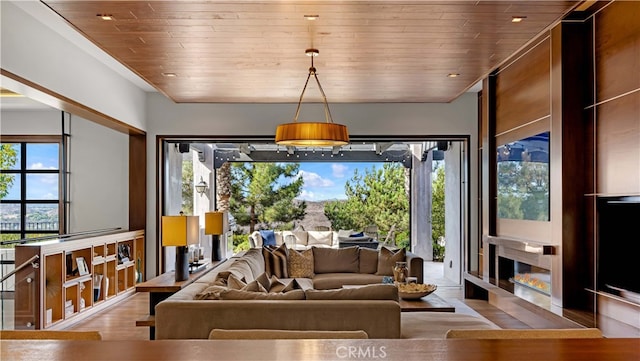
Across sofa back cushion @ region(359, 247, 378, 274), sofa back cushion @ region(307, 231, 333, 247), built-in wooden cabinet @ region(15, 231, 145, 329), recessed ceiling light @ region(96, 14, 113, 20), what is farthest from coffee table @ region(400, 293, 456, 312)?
sofa back cushion @ region(307, 231, 333, 247)

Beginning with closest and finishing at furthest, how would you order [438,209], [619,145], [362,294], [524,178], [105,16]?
1. [362,294]
2. [105,16]
3. [619,145]
4. [524,178]
5. [438,209]

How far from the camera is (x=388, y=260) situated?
690 centimetres

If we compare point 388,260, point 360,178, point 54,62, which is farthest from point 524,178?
point 360,178

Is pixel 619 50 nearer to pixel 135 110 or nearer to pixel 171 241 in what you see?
pixel 171 241

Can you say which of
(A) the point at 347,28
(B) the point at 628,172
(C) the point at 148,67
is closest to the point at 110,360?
(A) the point at 347,28

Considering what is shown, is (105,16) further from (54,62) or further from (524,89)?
(524,89)

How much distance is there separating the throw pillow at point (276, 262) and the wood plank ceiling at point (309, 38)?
216 cm

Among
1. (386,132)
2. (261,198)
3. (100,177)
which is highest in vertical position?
(386,132)

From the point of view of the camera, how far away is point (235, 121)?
8008 mm

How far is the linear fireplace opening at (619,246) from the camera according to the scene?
3.84m

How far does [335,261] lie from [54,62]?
4.13 metres

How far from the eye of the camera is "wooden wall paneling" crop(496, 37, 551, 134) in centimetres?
507

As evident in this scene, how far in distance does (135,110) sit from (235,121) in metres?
1.46

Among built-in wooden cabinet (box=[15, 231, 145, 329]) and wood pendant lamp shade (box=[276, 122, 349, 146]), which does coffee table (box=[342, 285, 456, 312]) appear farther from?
built-in wooden cabinet (box=[15, 231, 145, 329])
